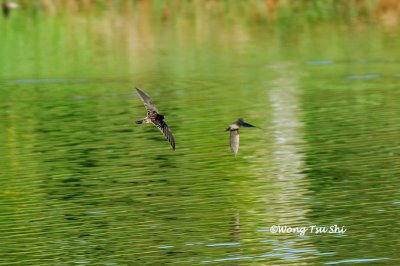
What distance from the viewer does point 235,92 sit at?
24.7m

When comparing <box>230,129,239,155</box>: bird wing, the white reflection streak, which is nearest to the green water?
the white reflection streak

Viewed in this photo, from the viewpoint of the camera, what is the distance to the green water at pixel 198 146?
13625 mm

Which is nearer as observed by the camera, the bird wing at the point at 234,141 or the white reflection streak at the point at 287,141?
the white reflection streak at the point at 287,141

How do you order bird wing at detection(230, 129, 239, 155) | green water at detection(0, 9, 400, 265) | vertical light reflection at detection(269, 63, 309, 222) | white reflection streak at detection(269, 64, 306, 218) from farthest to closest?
bird wing at detection(230, 129, 239, 155) < white reflection streak at detection(269, 64, 306, 218) < vertical light reflection at detection(269, 63, 309, 222) < green water at detection(0, 9, 400, 265)

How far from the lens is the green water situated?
13625mm

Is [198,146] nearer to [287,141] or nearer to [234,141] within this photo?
[287,141]

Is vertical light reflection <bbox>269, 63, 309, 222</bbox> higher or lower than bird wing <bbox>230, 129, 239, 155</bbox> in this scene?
lower

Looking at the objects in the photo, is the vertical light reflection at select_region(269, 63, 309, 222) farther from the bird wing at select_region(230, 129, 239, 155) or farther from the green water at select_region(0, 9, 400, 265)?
the bird wing at select_region(230, 129, 239, 155)

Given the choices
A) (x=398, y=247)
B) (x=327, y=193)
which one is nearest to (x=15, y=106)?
(x=327, y=193)

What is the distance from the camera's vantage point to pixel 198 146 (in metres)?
19.4

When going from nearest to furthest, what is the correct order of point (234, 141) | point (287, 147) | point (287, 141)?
1. point (234, 141)
2. point (287, 147)
3. point (287, 141)

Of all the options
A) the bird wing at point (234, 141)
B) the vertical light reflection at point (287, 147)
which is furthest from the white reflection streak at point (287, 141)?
the bird wing at point (234, 141)

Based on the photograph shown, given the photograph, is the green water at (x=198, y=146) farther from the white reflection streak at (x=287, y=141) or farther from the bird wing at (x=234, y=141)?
the bird wing at (x=234, y=141)

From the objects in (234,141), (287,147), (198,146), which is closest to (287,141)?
(287,147)
